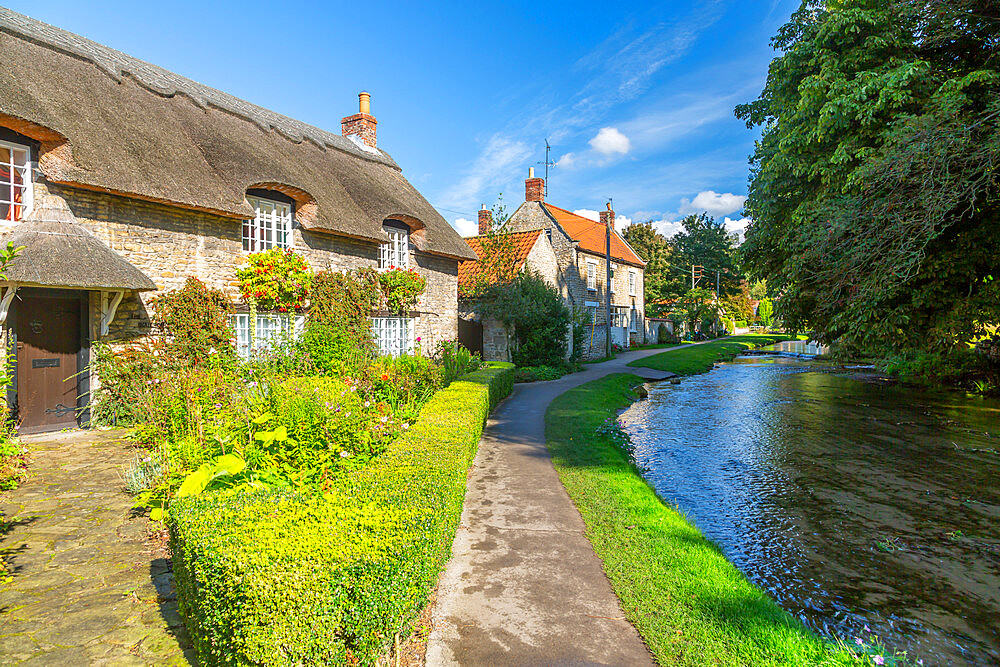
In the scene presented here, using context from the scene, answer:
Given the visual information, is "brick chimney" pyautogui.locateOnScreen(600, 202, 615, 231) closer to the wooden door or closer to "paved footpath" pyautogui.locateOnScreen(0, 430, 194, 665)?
the wooden door

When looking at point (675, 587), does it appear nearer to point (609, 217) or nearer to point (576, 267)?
point (576, 267)

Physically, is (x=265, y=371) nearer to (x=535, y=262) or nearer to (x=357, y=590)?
(x=357, y=590)

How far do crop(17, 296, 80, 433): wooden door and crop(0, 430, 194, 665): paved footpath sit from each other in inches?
113

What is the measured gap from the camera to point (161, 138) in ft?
33.9

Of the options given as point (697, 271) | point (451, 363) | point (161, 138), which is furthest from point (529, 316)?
point (697, 271)

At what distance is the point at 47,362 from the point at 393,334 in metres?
8.22

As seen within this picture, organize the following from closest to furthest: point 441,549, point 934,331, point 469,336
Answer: point 441,549 → point 934,331 → point 469,336

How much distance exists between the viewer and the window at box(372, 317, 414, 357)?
14953 mm

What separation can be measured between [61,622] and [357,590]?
8.24 feet

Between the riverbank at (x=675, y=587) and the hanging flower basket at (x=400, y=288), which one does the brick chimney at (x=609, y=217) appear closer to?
the hanging flower basket at (x=400, y=288)

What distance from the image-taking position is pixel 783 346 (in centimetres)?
3975

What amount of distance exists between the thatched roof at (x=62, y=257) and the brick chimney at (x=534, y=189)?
2225 cm

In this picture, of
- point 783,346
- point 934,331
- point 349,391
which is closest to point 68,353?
point 349,391

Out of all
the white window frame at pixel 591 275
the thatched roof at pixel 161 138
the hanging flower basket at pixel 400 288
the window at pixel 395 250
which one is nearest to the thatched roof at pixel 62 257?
the thatched roof at pixel 161 138
